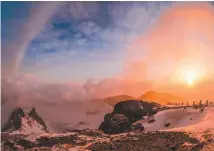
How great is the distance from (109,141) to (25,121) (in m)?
4.10

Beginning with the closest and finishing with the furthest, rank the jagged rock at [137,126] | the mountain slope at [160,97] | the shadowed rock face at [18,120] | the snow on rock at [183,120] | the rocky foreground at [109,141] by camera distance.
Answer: the rocky foreground at [109,141] → the mountain slope at [160,97] → the snow on rock at [183,120] → the shadowed rock face at [18,120] → the jagged rock at [137,126]

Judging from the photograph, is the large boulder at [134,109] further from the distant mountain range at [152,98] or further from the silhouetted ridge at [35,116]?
the silhouetted ridge at [35,116]

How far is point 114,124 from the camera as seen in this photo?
1789cm

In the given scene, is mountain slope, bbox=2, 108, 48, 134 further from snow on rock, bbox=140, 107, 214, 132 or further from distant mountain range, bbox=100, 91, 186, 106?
snow on rock, bbox=140, 107, 214, 132

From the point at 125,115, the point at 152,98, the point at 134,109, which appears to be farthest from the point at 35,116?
the point at 152,98

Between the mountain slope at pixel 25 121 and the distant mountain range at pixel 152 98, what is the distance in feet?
9.94

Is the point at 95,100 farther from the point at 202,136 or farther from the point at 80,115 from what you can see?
the point at 202,136

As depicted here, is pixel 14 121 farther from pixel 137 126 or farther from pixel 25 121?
pixel 137 126

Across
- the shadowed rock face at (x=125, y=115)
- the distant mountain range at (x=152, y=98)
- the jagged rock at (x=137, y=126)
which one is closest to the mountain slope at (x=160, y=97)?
the distant mountain range at (x=152, y=98)

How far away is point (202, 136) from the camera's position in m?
16.3

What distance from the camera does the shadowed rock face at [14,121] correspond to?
17.5 meters

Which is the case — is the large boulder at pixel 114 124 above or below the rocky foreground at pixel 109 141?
above

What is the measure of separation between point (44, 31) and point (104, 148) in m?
5.44

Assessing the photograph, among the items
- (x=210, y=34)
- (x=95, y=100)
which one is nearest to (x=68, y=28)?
(x=95, y=100)
